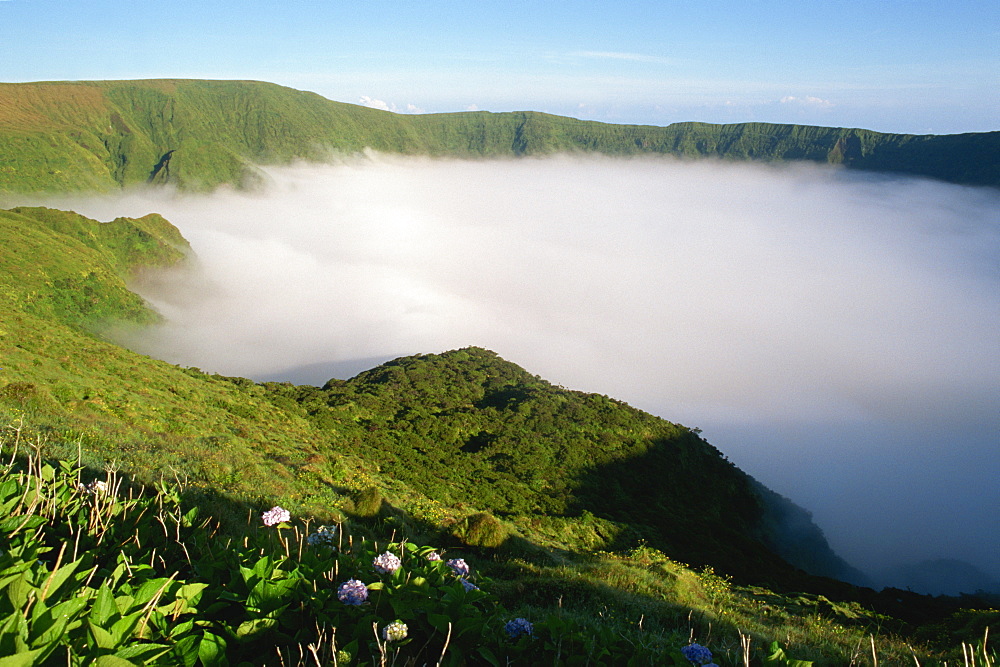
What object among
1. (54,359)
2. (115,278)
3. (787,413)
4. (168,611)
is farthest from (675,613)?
(787,413)

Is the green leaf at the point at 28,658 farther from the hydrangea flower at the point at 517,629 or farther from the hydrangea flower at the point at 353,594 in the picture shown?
the hydrangea flower at the point at 517,629

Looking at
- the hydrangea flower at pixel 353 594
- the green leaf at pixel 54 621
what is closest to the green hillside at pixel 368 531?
the green leaf at pixel 54 621

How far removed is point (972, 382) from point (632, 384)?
5520 inches

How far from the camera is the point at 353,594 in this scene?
3.35m

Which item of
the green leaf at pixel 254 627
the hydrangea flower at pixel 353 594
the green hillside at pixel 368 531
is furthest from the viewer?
the hydrangea flower at pixel 353 594

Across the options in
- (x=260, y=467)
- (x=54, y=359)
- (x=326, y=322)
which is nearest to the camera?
(x=260, y=467)

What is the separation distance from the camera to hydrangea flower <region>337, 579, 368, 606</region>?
333cm

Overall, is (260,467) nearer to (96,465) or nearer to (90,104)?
(96,465)

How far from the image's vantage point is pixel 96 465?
9.30 metres

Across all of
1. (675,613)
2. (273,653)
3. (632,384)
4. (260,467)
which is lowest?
(632,384)

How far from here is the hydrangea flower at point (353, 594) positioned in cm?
333

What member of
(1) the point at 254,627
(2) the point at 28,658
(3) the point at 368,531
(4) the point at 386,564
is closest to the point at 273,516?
(4) the point at 386,564

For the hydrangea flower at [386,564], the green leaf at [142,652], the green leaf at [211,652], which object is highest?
the green leaf at [142,652]

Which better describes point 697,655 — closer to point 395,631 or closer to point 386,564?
point 395,631
